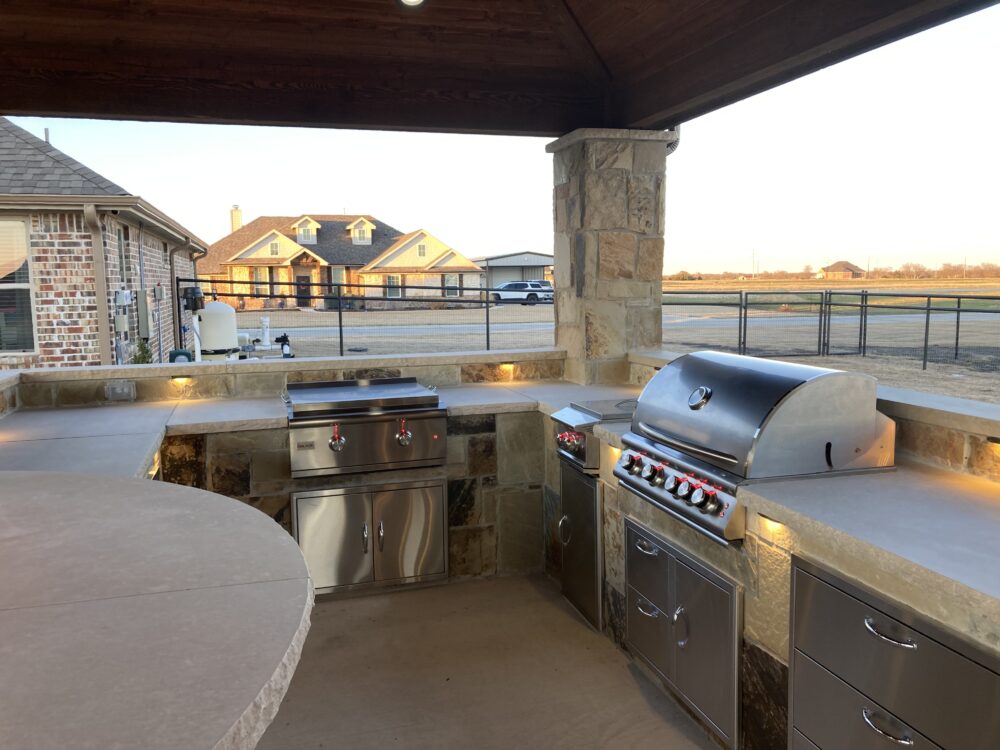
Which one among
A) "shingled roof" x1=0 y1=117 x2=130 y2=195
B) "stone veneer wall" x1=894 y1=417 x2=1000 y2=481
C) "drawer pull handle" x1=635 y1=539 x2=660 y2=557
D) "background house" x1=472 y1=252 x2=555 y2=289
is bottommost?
"drawer pull handle" x1=635 y1=539 x2=660 y2=557

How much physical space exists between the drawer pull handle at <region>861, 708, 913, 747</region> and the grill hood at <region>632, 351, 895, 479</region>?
2.10 feet

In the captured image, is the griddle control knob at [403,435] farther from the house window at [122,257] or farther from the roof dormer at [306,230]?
the roof dormer at [306,230]

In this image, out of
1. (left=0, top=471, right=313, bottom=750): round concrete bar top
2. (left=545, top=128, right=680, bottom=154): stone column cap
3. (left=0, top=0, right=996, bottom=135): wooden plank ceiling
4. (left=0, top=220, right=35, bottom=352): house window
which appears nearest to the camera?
(left=0, top=471, right=313, bottom=750): round concrete bar top

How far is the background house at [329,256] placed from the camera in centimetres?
1728

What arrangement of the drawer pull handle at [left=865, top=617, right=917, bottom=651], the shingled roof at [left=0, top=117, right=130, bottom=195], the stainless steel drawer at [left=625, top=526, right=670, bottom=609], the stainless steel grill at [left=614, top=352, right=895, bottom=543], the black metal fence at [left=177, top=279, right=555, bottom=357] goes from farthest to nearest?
1. the black metal fence at [left=177, top=279, right=555, bottom=357]
2. the shingled roof at [left=0, top=117, right=130, bottom=195]
3. the stainless steel drawer at [left=625, top=526, right=670, bottom=609]
4. the stainless steel grill at [left=614, top=352, right=895, bottom=543]
5. the drawer pull handle at [left=865, top=617, right=917, bottom=651]

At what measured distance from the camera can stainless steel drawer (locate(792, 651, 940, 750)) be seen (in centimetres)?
160

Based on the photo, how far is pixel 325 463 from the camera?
3.36 m

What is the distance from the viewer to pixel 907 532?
5.52ft

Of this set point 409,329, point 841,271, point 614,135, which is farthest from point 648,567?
point 409,329

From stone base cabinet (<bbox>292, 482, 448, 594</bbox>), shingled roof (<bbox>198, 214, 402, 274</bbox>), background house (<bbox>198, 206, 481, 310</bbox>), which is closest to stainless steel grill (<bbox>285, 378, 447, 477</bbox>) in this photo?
stone base cabinet (<bbox>292, 482, 448, 594</bbox>)

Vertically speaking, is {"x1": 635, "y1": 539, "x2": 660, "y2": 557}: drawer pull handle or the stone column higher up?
the stone column

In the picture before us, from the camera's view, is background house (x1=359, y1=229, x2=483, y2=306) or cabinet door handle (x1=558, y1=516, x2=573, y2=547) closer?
cabinet door handle (x1=558, y1=516, x2=573, y2=547)

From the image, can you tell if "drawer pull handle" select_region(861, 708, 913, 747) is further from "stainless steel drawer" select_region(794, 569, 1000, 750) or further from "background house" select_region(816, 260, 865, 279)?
"background house" select_region(816, 260, 865, 279)

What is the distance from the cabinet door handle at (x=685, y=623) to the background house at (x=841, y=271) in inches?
91.1
